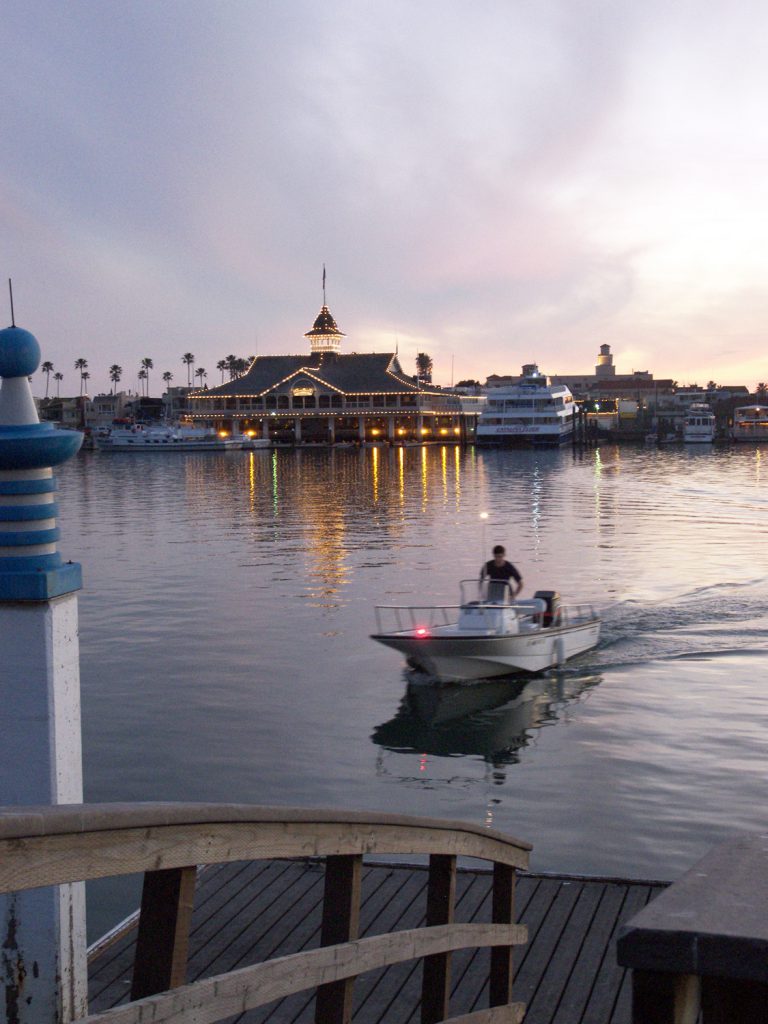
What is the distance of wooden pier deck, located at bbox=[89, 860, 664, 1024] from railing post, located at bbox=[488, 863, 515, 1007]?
1448 mm

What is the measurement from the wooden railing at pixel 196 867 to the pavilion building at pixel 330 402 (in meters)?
150

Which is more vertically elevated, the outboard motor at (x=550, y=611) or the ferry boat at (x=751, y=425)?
the ferry boat at (x=751, y=425)

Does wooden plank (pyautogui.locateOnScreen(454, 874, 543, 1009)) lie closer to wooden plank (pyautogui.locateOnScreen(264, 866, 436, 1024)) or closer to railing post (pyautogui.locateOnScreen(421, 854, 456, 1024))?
wooden plank (pyautogui.locateOnScreen(264, 866, 436, 1024))

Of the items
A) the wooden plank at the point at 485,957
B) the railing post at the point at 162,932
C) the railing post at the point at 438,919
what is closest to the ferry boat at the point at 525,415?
the wooden plank at the point at 485,957

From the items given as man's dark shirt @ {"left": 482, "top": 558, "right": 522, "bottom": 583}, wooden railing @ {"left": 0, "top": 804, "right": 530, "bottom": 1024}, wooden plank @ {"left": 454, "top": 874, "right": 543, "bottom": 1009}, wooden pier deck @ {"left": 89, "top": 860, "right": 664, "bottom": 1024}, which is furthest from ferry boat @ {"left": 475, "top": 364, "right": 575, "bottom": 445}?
wooden railing @ {"left": 0, "top": 804, "right": 530, "bottom": 1024}

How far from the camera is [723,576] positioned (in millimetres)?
34938

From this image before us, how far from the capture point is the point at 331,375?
157750 millimetres

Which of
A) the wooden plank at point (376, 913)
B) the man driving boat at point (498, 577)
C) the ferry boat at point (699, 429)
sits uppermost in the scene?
the ferry boat at point (699, 429)

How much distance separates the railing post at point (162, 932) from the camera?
2736mm

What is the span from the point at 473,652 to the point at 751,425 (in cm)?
16971

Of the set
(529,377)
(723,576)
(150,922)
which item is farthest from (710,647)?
(529,377)

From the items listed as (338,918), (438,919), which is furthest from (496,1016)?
(338,918)

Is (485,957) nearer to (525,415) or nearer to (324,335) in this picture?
(525,415)

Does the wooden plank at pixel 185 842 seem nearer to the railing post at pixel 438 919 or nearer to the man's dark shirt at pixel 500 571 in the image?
the railing post at pixel 438 919
